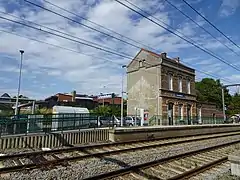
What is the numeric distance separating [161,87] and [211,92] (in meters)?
34.0

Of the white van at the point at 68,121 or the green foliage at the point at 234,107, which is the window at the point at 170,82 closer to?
the white van at the point at 68,121

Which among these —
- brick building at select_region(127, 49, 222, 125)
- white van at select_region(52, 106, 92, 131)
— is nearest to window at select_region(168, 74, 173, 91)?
brick building at select_region(127, 49, 222, 125)

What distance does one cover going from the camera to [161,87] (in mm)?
35781

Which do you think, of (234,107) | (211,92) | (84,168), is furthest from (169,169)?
(234,107)

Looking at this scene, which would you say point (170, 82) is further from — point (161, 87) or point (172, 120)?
point (172, 120)

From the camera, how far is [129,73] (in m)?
43.0

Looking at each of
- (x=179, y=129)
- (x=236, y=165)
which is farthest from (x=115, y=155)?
(x=179, y=129)

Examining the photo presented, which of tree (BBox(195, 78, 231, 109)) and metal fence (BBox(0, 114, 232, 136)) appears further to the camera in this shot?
tree (BBox(195, 78, 231, 109))

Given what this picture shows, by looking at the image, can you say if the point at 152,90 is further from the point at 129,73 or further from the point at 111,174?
the point at 111,174

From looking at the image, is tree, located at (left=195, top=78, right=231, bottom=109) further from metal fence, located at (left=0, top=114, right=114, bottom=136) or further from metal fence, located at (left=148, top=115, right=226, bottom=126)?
metal fence, located at (left=0, top=114, right=114, bottom=136)

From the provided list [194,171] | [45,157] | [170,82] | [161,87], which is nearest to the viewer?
[194,171]

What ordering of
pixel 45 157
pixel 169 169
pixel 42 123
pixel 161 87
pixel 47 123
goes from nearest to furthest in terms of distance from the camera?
pixel 169 169
pixel 45 157
pixel 42 123
pixel 47 123
pixel 161 87

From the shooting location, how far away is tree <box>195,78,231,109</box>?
63.2 meters

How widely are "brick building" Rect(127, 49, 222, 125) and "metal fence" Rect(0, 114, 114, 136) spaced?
642 inches
